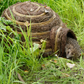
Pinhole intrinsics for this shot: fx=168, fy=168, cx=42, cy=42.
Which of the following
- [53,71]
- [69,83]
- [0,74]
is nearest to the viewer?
[0,74]

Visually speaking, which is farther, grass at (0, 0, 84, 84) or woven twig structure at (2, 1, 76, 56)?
woven twig structure at (2, 1, 76, 56)

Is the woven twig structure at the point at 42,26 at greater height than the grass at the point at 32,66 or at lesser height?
greater

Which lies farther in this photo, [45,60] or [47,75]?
[45,60]

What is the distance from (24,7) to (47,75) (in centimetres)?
137

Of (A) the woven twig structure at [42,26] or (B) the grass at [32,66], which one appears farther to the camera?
(A) the woven twig structure at [42,26]

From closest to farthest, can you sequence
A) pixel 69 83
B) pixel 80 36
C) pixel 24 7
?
pixel 69 83 < pixel 24 7 < pixel 80 36

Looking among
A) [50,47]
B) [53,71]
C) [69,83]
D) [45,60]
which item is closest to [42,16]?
[50,47]

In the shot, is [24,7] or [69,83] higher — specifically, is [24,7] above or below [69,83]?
above

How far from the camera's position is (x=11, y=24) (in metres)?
Answer: 2.93

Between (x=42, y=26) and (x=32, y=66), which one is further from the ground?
(x=42, y=26)

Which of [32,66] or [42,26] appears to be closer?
[32,66]

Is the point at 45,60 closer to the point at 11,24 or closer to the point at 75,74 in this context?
the point at 75,74

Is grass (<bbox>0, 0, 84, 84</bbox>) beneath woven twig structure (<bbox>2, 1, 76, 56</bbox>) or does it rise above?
beneath

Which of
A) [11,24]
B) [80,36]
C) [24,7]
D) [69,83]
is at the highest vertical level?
[24,7]
